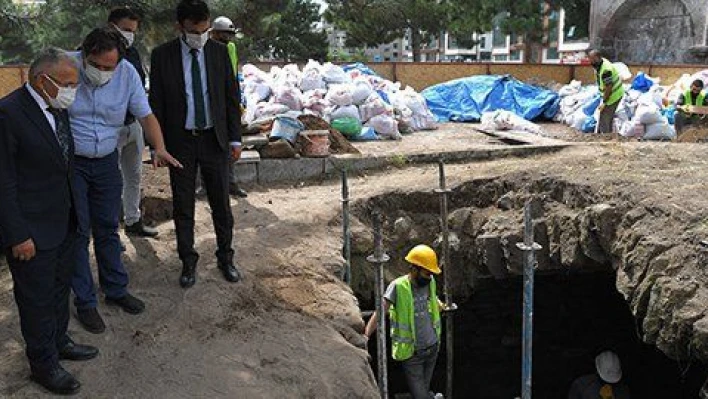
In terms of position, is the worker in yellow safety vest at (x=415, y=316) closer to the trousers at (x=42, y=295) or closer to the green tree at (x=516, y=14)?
the trousers at (x=42, y=295)

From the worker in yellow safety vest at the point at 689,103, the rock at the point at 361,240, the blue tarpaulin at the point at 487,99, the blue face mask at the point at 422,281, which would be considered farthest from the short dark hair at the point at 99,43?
the blue tarpaulin at the point at 487,99

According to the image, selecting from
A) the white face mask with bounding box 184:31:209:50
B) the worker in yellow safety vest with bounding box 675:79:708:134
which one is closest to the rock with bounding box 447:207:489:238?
the white face mask with bounding box 184:31:209:50

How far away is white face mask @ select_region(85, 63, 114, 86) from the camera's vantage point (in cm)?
343

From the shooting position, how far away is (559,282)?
24.7 feet

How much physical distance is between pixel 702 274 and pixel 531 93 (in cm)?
882

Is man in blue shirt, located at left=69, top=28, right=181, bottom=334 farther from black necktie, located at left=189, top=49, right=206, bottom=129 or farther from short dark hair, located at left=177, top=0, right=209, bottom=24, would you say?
short dark hair, located at left=177, top=0, right=209, bottom=24

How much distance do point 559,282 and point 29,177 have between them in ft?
20.4

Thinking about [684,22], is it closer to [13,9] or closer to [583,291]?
[583,291]

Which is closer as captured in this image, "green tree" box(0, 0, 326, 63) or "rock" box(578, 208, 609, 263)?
"rock" box(578, 208, 609, 263)

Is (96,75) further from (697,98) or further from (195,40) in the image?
(697,98)

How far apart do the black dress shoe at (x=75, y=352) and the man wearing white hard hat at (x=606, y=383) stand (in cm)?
476

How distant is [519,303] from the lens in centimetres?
770

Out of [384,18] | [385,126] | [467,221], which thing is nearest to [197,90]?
[467,221]

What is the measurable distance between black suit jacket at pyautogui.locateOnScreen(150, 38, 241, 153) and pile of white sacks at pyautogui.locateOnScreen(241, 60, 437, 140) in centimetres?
425
